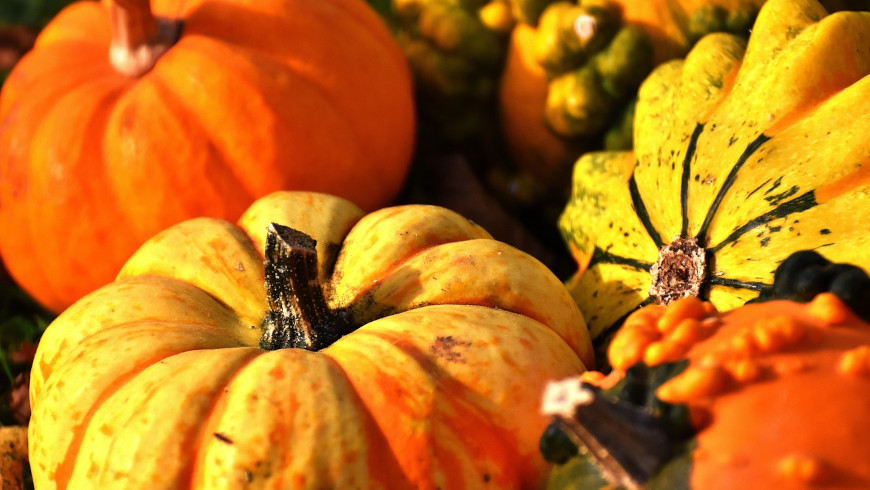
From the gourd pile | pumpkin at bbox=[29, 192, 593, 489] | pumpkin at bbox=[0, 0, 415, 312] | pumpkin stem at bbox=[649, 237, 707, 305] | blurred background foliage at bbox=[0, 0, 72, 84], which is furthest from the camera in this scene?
blurred background foliage at bbox=[0, 0, 72, 84]

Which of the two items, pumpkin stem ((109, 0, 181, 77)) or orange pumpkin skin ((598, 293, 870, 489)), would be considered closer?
orange pumpkin skin ((598, 293, 870, 489))

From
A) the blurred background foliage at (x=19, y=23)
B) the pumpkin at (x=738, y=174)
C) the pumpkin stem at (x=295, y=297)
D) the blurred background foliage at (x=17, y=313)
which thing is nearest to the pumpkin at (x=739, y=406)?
the pumpkin at (x=738, y=174)

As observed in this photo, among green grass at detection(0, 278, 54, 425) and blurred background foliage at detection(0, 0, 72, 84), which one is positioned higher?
blurred background foliage at detection(0, 0, 72, 84)

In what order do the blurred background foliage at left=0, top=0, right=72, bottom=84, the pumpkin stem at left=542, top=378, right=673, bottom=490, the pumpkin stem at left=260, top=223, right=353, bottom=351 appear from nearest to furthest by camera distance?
the pumpkin stem at left=542, top=378, right=673, bottom=490 → the pumpkin stem at left=260, top=223, right=353, bottom=351 → the blurred background foliage at left=0, top=0, right=72, bottom=84

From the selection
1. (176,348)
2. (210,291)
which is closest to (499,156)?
(210,291)

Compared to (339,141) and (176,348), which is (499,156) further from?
(176,348)

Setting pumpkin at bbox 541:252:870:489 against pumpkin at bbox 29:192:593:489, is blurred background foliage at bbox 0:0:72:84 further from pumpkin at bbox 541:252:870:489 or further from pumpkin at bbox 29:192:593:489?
pumpkin at bbox 541:252:870:489

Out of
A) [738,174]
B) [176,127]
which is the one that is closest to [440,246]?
[738,174]

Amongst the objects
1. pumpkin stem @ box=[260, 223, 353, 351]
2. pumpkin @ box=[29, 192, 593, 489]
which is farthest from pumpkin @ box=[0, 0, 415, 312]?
pumpkin stem @ box=[260, 223, 353, 351]
